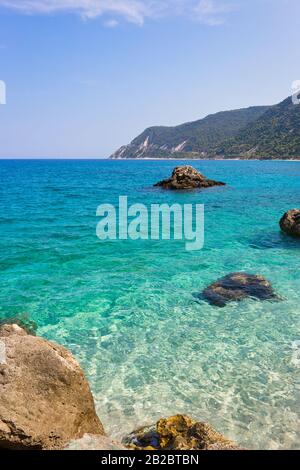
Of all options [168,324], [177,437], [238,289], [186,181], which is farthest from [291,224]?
[186,181]

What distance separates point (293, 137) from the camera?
196m

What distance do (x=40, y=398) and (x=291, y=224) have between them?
2167cm

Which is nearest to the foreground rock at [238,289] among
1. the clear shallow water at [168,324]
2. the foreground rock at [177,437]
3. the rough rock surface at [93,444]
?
the clear shallow water at [168,324]

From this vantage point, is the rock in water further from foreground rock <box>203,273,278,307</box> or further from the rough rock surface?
foreground rock <box>203,273,278,307</box>

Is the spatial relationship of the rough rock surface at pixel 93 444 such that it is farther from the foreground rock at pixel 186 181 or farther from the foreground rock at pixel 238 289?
the foreground rock at pixel 186 181

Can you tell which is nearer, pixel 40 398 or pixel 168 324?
pixel 40 398

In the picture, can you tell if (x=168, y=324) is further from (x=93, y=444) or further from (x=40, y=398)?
(x=93, y=444)

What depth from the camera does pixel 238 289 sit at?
48.9 feet

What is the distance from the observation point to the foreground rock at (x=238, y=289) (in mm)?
14242

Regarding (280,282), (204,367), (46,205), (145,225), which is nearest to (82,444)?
(204,367)

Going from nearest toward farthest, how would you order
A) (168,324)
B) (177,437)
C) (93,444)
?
(93,444) → (177,437) → (168,324)

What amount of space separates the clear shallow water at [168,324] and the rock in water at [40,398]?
149 cm

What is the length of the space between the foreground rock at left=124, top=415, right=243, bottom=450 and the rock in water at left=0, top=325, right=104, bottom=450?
0.86 meters

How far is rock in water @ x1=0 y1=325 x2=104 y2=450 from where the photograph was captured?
608 cm
